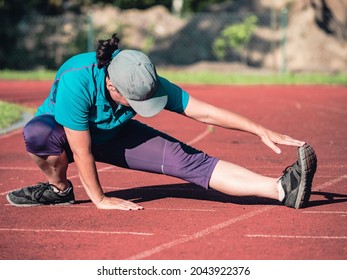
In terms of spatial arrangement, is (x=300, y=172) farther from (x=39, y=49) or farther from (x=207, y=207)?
(x=39, y=49)

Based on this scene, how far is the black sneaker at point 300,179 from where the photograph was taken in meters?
7.34

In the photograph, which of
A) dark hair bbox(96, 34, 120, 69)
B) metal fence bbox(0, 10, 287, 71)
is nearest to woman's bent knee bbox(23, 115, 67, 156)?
dark hair bbox(96, 34, 120, 69)

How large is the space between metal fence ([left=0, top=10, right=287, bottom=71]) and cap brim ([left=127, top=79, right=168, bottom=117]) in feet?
71.0

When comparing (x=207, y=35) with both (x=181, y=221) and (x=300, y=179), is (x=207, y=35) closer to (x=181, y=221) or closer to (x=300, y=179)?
(x=300, y=179)

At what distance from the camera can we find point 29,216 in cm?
771

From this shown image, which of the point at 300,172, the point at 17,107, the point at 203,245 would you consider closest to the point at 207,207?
the point at 300,172

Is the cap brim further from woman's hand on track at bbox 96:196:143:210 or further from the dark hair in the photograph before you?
woman's hand on track at bbox 96:196:143:210

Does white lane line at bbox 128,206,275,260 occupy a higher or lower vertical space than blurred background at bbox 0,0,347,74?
higher

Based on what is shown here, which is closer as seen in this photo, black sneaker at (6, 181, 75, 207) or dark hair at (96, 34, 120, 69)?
dark hair at (96, 34, 120, 69)

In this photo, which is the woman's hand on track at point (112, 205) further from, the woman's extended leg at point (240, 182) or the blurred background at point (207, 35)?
the blurred background at point (207, 35)

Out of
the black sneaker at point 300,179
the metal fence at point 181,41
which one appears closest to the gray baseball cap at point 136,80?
the black sneaker at point 300,179

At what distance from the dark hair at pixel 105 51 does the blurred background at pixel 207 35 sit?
20.9 m

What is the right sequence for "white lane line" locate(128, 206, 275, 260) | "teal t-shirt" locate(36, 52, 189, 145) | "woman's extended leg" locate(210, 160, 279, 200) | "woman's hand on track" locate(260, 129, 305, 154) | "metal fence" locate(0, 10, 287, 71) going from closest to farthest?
1. "white lane line" locate(128, 206, 275, 260)
2. "teal t-shirt" locate(36, 52, 189, 145)
3. "woman's hand on track" locate(260, 129, 305, 154)
4. "woman's extended leg" locate(210, 160, 279, 200)
5. "metal fence" locate(0, 10, 287, 71)

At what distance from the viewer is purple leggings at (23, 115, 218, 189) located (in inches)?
300
